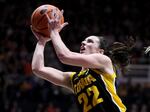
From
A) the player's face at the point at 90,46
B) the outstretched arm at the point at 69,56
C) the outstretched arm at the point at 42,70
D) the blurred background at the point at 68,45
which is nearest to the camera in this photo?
the outstretched arm at the point at 69,56

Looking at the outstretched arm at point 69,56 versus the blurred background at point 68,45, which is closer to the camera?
the outstretched arm at point 69,56

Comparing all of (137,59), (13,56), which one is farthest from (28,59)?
(137,59)

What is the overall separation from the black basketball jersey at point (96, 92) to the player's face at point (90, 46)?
20 centimetres

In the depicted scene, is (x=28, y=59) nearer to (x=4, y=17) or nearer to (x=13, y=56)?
(x=13, y=56)

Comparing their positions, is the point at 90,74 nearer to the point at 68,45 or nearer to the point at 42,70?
the point at 42,70

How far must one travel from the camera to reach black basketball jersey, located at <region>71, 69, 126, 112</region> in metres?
4.49

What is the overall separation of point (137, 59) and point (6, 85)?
372 centimetres

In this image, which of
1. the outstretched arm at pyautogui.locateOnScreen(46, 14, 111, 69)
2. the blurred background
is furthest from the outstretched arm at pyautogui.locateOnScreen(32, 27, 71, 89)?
the blurred background

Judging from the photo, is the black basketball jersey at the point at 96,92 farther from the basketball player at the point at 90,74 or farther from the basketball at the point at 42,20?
the basketball at the point at 42,20

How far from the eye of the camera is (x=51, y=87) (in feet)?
33.1

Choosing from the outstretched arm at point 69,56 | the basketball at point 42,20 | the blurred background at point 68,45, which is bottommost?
the blurred background at point 68,45

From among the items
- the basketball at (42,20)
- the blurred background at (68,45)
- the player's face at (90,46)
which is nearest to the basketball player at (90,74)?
the player's face at (90,46)

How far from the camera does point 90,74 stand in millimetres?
4582

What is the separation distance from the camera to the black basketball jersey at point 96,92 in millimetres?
4492
